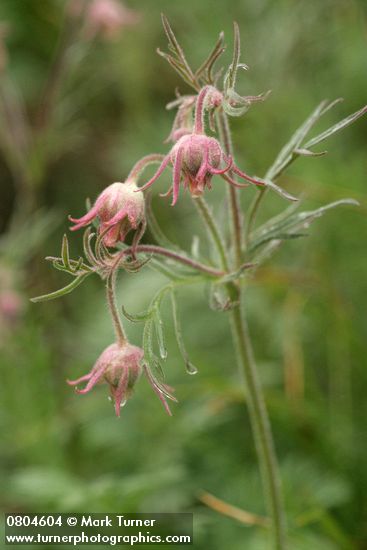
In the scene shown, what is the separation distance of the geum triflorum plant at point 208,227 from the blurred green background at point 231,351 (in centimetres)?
66

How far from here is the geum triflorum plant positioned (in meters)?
1.26

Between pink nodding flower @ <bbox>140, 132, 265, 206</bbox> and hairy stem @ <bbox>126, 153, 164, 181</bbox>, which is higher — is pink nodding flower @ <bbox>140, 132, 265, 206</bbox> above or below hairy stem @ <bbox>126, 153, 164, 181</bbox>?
below

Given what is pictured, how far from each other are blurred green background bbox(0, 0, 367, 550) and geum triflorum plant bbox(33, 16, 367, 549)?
0.66m

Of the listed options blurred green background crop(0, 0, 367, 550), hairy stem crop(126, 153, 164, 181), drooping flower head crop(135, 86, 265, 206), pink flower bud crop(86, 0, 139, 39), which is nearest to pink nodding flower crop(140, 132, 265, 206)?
drooping flower head crop(135, 86, 265, 206)

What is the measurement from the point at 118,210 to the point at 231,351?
5.91 ft

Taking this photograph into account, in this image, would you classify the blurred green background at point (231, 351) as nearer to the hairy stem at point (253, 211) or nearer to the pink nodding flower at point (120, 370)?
the pink nodding flower at point (120, 370)

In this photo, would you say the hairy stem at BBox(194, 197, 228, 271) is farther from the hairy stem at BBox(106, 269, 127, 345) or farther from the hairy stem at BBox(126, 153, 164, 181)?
the hairy stem at BBox(106, 269, 127, 345)

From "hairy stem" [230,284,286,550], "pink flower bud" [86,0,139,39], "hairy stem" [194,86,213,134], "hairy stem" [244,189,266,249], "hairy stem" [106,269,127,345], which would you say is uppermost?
"pink flower bud" [86,0,139,39]

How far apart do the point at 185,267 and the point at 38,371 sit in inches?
55.9

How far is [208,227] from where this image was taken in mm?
1507

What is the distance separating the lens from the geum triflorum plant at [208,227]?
1.26m

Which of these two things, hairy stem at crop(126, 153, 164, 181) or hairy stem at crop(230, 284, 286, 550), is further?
hairy stem at crop(230, 284, 286, 550)

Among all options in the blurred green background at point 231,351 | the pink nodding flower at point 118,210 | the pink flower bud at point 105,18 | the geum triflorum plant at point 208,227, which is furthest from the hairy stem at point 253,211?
the pink flower bud at point 105,18

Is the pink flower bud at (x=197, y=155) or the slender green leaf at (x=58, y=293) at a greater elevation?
the pink flower bud at (x=197, y=155)
